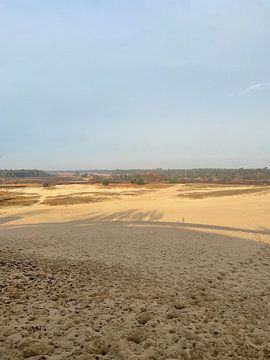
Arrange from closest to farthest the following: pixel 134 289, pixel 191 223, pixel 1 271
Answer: pixel 134 289 < pixel 1 271 < pixel 191 223

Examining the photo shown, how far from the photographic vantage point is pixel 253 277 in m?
9.46

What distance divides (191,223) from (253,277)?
1255 cm

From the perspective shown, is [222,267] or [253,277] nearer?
[253,277]

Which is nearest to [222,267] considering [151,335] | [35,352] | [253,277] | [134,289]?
[253,277]

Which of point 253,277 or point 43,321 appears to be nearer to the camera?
point 43,321

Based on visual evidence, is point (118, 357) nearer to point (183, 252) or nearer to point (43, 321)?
point (43, 321)

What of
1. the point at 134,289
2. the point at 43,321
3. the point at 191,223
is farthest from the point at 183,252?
the point at 191,223

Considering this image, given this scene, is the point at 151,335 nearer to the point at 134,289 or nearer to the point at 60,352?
the point at 60,352

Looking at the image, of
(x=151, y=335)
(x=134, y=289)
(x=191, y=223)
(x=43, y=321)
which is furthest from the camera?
(x=191, y=223)

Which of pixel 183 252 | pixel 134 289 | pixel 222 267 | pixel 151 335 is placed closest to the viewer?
pixel 151 335

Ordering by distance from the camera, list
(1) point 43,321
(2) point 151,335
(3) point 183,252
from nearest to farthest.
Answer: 1. (2) point 151,335
2. (1) point 43,321
3. (3) point 183,252

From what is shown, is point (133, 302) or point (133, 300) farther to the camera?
point (133, 300)

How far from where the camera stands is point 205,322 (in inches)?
249

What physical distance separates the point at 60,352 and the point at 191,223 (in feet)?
57.8
